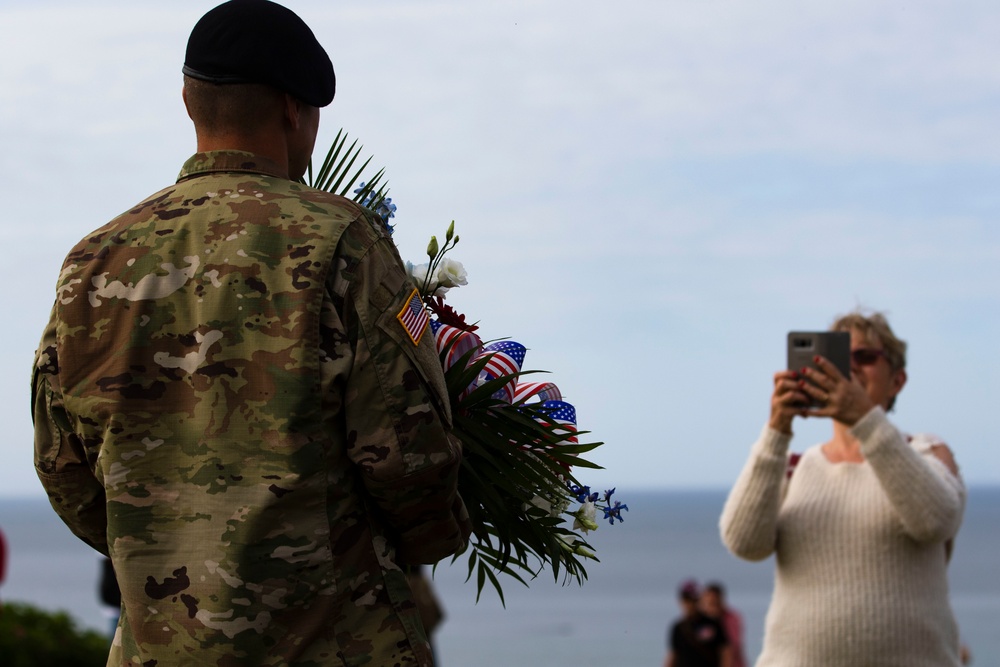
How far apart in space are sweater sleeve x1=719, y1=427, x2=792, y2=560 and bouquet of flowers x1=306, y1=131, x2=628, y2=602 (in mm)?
1420

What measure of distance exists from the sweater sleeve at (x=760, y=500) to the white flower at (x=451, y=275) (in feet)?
5.77

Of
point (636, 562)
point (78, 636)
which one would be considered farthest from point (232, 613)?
point (636, 562)

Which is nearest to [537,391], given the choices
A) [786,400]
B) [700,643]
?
[786,400]

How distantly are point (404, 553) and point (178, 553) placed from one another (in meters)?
0.39

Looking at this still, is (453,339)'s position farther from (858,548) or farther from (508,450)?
(858,548)

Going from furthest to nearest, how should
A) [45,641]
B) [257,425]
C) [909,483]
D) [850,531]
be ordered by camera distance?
[45,641] < [850,531] < [909,483] < [257,425]

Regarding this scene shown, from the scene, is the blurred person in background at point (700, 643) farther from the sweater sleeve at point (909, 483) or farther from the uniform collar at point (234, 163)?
the uniform collar at point (234, 163)

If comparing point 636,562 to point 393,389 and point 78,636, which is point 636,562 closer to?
point 78,636

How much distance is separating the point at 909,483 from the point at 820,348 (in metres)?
0.53

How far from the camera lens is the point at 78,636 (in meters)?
8.25

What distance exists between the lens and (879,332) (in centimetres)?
452

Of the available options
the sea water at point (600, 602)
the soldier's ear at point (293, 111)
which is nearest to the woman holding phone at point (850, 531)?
the soldier's ear at point (293, 111)

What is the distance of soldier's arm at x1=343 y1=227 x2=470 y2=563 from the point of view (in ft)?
6.84

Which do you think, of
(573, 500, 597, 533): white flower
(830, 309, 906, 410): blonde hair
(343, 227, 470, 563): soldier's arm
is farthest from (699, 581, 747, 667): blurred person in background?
(343, 227, 470, 563): soldier's arm
